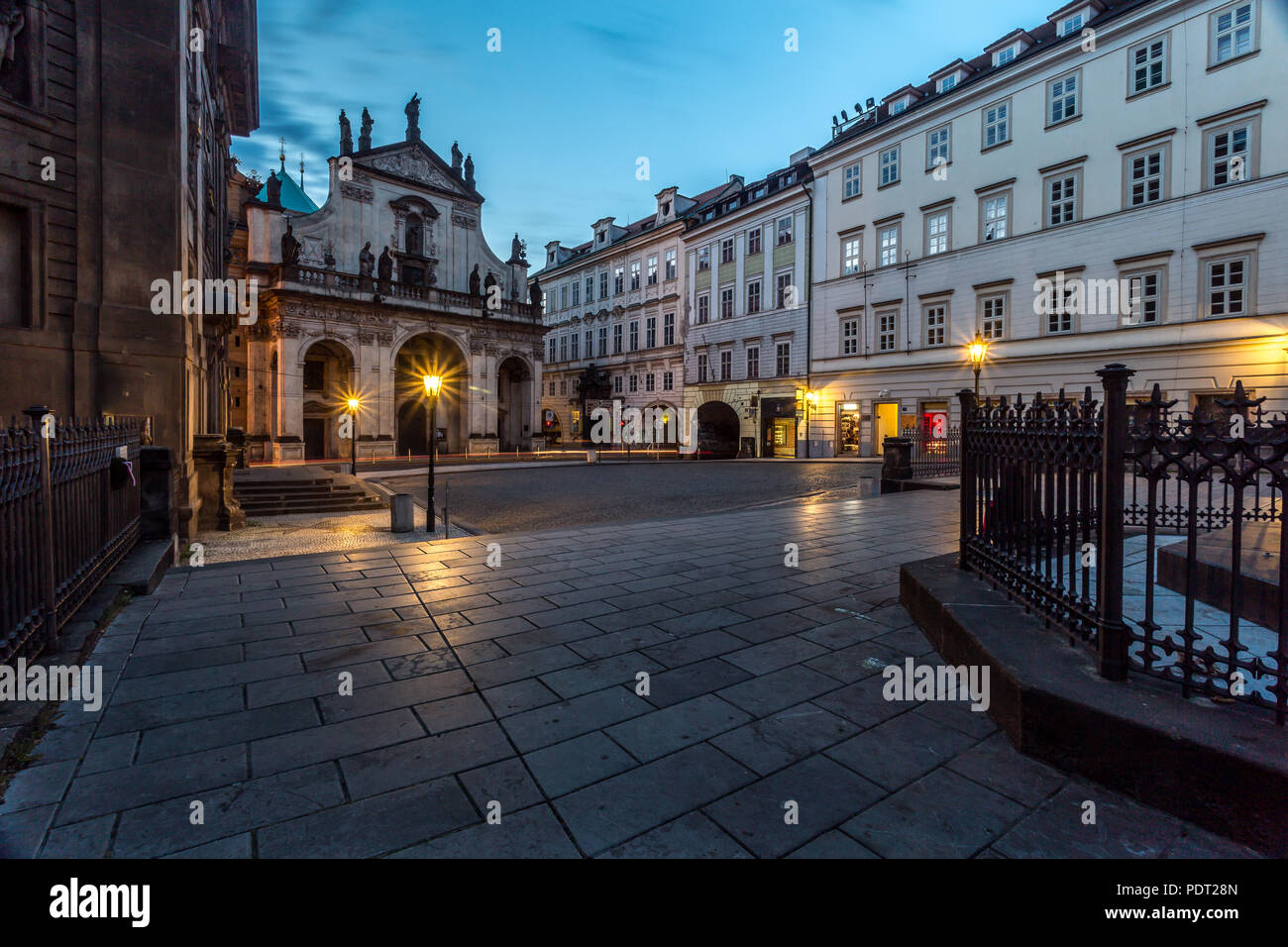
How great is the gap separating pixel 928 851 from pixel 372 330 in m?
39.6

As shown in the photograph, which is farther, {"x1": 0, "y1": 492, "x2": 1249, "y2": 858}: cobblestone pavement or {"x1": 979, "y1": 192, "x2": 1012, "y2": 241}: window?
{"x1": 979, "y1": 192, "x2": 1012, "y2": 241}: window

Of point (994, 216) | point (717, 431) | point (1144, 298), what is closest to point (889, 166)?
point (994, 216)

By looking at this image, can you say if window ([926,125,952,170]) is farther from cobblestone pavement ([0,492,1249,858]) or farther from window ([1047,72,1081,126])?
cobblestone pavement ([0,492,1249,858])

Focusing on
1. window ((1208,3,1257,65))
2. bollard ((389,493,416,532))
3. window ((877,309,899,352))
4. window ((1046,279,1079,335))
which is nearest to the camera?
bollard ((389,493,416,532))

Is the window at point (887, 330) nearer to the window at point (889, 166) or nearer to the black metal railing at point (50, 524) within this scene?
the window at point (889, 166)

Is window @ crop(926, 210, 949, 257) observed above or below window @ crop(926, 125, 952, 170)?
below

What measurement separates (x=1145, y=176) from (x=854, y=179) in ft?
45.5

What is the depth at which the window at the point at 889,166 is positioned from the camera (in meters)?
32.7

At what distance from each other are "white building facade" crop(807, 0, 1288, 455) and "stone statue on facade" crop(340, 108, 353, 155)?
27702 millimetres

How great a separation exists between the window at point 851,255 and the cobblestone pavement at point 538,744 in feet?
106

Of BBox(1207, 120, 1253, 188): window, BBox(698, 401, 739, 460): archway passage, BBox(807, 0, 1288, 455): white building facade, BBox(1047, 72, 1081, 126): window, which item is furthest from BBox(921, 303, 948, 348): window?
BBox(698, 401, 739, 460): archway passage

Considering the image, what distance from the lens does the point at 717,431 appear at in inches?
1759

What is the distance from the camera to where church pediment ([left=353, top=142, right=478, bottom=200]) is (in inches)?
1544
